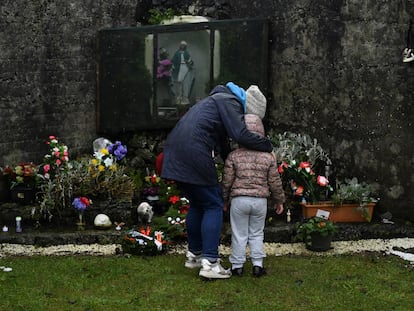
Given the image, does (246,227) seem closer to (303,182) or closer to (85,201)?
(303,182)

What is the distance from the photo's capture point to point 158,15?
9.13 m

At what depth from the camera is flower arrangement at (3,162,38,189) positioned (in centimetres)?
767

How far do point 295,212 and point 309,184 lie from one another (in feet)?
1.07

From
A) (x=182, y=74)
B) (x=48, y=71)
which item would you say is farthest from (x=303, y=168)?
(x=48, y=71)

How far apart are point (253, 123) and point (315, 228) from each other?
1.39 meters

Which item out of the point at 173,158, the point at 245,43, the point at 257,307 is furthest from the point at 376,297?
the point at 245,43

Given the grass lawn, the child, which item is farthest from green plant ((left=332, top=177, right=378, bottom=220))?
the child

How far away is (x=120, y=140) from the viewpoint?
898cm

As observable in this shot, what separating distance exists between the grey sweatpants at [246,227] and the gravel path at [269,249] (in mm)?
799

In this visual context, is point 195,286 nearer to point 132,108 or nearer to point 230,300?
point 230,300

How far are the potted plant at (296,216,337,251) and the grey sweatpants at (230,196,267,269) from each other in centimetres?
94

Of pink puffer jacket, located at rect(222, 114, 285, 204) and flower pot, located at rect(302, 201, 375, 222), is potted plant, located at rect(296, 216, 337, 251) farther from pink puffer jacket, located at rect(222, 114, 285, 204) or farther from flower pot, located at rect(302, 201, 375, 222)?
pink puffer jacket, located at rect(222, 114, 285, 204)

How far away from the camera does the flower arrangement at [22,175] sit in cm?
767

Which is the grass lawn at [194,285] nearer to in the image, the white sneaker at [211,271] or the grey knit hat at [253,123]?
the white sneaker at [211,271]
